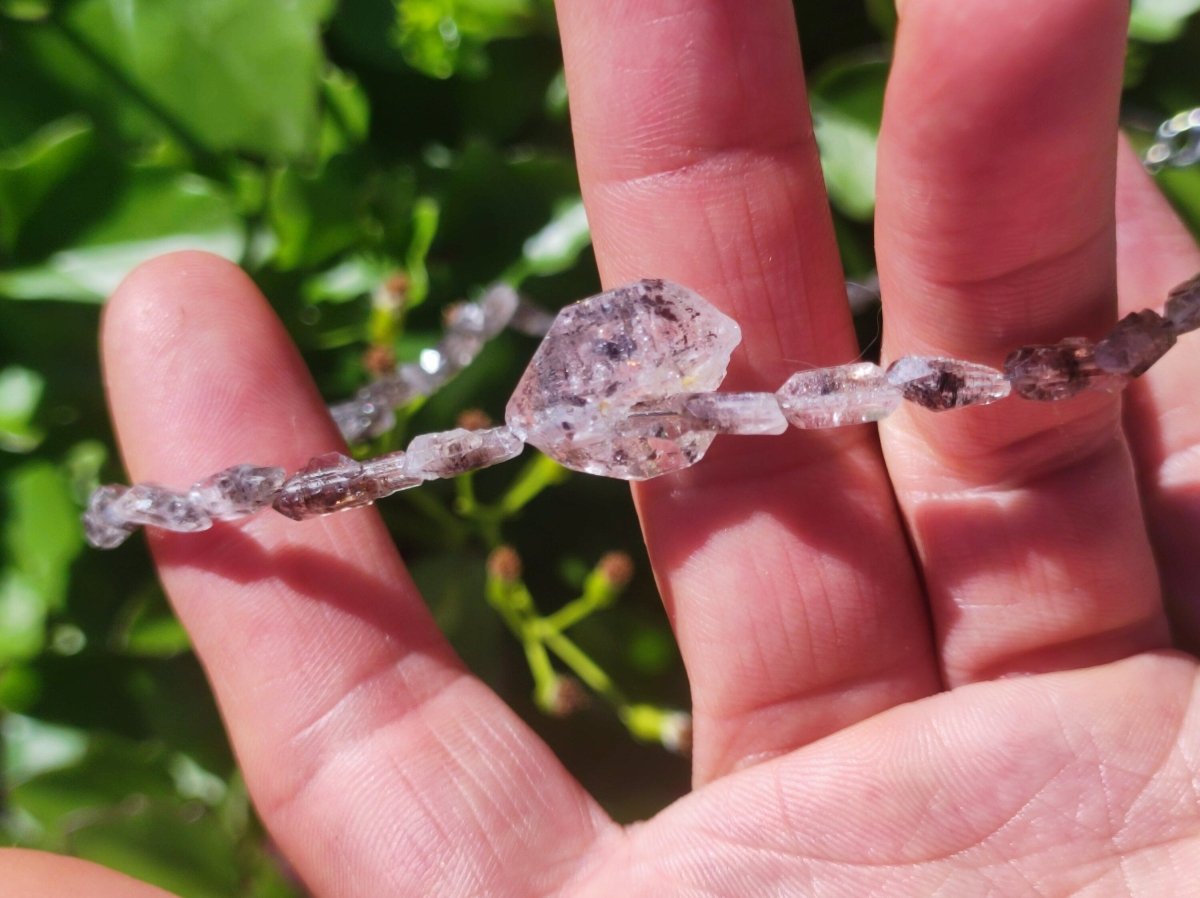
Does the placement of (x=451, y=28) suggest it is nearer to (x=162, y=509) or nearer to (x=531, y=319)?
(x=531, y=319)

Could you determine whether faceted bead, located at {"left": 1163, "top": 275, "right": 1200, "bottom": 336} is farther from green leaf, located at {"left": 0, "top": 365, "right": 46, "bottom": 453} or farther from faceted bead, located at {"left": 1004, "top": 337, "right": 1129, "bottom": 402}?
green leaf, located at {"left": 0, "top": 365, "right": 46, "bottom": 453}

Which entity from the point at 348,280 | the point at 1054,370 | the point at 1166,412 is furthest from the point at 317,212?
the point at 1166,412

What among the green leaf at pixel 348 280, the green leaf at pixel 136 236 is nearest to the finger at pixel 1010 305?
the green leaf at pixel 348 280

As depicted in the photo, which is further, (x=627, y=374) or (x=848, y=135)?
(x=848, y=135)

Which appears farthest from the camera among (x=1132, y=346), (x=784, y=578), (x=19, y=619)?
(x=19, y=619)

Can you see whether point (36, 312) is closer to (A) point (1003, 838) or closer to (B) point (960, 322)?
(B) point (960, 322)

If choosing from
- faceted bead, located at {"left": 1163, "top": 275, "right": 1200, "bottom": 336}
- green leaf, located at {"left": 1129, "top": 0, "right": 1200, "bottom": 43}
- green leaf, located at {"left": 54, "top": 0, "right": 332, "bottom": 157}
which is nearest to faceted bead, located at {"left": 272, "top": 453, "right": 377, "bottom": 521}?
green leaf, located at {"left": 54, "top": 0, "right": 332, "bottom": 157}

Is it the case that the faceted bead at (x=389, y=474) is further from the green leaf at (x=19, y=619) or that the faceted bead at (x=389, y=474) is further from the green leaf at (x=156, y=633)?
the green leaf at (x=19, y=619)

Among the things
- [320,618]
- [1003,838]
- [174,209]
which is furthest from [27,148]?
[1003,838]

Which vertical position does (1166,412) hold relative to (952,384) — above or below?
below
